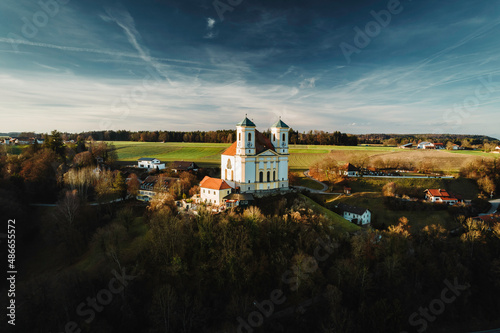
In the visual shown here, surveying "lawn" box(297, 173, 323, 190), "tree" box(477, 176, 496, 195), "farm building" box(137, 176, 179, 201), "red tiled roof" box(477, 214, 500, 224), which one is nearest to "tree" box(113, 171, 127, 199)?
"farm building" box(137, 176, 179, 201)

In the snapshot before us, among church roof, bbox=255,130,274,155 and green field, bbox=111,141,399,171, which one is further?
green field, bbox=111,141,399,171

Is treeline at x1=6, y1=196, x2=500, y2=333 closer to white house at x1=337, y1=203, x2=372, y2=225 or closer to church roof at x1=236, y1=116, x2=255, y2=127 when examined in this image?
white house at x1=337, y1=203, x2=372, y2=225

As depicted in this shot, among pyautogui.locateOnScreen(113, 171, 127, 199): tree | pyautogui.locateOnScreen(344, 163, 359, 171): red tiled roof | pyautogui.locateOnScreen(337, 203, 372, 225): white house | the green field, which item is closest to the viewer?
pyautogui.locateOnScreen(337, 203, 372, 225): white house

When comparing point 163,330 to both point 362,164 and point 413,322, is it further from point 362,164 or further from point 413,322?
point 362,164

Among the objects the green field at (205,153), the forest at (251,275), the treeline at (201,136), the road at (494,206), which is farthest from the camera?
the treeline at (201,136)

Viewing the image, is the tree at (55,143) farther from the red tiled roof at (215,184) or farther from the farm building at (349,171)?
the farm building at (349,171)

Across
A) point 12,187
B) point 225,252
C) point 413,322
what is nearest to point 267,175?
point 225,252
